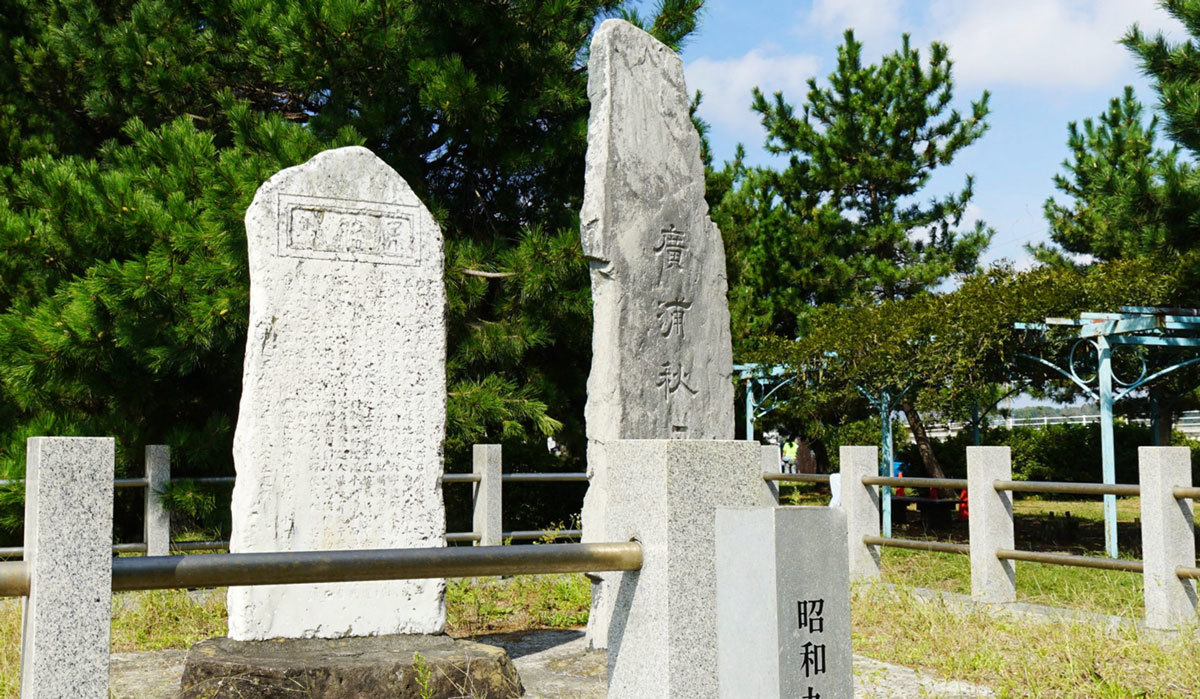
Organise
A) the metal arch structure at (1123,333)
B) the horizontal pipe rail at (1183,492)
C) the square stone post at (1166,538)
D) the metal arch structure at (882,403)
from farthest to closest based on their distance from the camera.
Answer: the metal arch structure at (882,403), the metal arch structure at (1123,333), the square stone post at (1166,538), the horizontal pipe rail at (1183,492)

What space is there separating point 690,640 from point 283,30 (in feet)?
27.2

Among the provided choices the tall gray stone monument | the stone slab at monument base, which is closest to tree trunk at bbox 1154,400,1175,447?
the tall gray stone monument

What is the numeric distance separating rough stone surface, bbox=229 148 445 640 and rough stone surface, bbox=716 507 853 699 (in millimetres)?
2969

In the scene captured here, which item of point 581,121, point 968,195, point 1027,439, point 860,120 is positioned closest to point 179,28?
point 581,121

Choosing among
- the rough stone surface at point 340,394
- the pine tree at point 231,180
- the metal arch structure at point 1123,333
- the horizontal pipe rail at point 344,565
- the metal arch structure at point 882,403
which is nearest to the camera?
the horizontal pipe rail at point 344,565

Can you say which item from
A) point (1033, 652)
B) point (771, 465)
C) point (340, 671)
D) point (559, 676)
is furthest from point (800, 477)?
point (340, 671)

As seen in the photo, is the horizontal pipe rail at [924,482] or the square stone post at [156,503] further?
the square stone post at [156,503]

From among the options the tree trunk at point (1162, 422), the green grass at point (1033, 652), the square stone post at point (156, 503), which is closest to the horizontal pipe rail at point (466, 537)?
the square stone post at point (156, 503)

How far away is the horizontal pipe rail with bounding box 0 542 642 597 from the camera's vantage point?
224cm

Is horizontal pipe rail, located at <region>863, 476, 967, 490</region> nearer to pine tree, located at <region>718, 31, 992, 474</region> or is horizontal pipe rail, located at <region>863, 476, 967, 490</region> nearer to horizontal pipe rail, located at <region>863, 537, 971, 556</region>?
horizontal pipe rail, located at <region>863, 537, 971, 556</region>

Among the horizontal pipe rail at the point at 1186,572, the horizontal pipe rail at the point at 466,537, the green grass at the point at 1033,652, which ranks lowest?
the green grass at the point at 1033,652

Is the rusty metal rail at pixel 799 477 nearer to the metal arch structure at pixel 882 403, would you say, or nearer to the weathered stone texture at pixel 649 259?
the weathered stone texture at pixel 649 259

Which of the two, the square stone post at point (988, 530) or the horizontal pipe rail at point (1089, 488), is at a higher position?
the horizontal pipe rail at point (1089, 488)

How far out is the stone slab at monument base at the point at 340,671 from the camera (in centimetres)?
469
